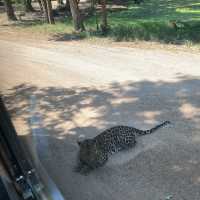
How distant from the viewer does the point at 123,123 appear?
8.20m

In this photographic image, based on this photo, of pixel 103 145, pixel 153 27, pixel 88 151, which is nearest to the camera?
pixel 88 151

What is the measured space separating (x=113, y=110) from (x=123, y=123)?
2.60ft

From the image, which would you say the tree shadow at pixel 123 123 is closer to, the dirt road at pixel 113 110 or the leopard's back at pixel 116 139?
the dirt road at pixel 113 110

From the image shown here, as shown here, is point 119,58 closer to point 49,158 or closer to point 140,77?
point 140,77

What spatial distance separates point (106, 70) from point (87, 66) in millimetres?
902

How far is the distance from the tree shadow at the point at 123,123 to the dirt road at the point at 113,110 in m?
0.02

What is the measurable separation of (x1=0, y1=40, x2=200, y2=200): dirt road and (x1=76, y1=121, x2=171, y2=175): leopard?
135 mm

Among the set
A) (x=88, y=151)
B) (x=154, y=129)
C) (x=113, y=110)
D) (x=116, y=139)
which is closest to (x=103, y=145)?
(x=116, y=139)

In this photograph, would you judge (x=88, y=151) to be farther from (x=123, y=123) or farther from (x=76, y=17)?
(x=76, y=17)

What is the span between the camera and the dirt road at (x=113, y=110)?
623 centimetres

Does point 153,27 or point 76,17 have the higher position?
point 76,17

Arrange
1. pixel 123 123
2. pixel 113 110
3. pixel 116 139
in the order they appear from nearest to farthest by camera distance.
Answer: pixel 116 139 < pixel 123 123 < pixel 113 110

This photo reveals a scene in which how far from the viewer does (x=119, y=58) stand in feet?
42.5

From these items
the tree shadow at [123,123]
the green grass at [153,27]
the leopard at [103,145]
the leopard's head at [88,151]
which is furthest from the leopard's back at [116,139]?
the green grass at [153,27]
